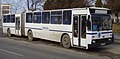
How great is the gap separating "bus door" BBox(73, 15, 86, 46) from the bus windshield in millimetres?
639

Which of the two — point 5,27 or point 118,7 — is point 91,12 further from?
point 118,7

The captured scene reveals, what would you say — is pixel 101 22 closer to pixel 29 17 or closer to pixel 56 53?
pixel 56 53

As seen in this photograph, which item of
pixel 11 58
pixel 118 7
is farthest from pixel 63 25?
pixel 118 7

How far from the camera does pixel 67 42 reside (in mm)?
17469

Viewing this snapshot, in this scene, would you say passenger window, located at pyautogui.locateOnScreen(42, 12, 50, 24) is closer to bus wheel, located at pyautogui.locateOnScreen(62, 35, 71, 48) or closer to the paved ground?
bus wheel, located at pyautogui.locateOnScreen(62, 35, 71, 48)

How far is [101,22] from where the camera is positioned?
16172 mm

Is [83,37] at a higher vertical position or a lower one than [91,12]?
lower

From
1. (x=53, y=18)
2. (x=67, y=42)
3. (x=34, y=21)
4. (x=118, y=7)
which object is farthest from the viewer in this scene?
(x=118, y=7)

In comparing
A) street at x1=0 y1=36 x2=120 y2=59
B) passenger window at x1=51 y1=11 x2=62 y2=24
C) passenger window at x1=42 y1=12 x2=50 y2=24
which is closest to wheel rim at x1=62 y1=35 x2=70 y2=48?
street at x1=0 y1=36 x2=120 y2=59

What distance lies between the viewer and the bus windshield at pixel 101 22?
621 inches

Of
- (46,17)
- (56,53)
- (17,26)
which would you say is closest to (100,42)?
(56,53)

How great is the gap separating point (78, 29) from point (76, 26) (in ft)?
1.05

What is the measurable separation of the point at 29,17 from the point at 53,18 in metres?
4.48

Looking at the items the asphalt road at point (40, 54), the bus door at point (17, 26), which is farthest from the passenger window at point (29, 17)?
the asphalt road at point (40, 54)
